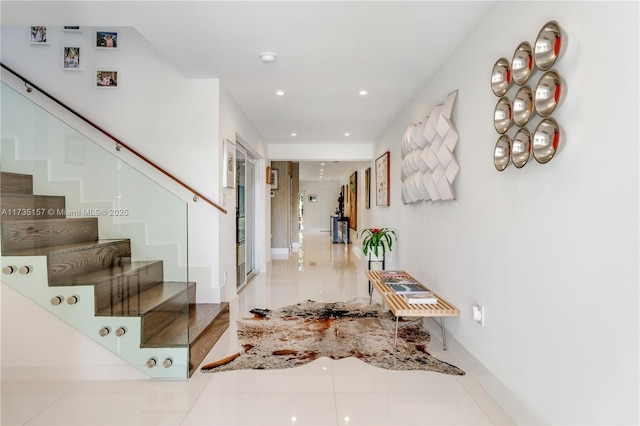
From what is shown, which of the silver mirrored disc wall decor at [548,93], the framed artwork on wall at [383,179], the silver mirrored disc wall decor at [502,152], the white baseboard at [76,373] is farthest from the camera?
the framed artwork on wall at [383,179]

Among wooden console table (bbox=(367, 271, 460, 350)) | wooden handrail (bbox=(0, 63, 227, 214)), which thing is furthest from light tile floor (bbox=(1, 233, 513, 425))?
wooden handrail (bbox=(0, 63, 227, 214))

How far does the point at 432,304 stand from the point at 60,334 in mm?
2781

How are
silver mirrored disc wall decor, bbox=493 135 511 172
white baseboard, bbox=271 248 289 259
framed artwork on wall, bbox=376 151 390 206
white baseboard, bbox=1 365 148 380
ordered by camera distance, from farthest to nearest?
white baseboard, bbox=271 248 289 259 → framed artwork on wall, bbox=376 151 390 206 → white baseboard, bbox=1 365 148 380 → silver mirrored disc wall decor, bbox=493 135 511 172

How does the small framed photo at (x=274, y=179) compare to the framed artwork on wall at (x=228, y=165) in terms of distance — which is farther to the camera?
the small framed photo at (x=274, y=179)

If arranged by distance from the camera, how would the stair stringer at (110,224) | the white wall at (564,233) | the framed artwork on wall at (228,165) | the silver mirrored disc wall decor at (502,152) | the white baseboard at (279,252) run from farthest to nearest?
the white baseboard at (279,252)
the framed artwork on wall at (228,165)
the stair stringer at (110,224)
the silver mirrored disc wall decor at (502,152)
the white wall at (564,233)

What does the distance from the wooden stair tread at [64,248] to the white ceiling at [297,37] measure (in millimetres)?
1609

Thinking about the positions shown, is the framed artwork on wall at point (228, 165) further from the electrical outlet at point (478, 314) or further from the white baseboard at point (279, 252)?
the white baseboard at point (279, 252)

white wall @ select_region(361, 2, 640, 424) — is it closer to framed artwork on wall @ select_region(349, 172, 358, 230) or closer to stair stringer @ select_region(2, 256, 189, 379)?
stair stringer @ select_region(2, 256, 189, 379)

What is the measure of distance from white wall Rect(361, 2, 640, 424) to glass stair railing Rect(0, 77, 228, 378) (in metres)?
2.13

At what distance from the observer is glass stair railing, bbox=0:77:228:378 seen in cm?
234

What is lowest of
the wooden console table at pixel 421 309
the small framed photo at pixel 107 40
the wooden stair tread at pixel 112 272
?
the wooden console table at pixel 421 309

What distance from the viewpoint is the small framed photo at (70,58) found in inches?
140

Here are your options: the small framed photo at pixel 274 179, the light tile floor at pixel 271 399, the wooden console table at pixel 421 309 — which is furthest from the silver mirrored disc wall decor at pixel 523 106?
the small framed photo at pixel 274 179

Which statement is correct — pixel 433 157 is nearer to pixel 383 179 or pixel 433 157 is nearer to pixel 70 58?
pixel 383 179
